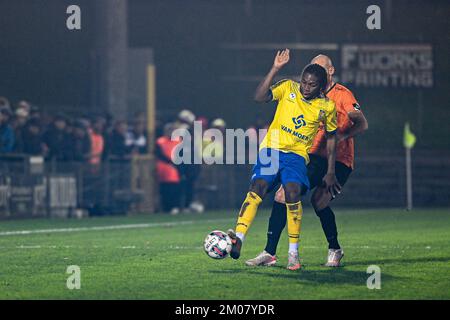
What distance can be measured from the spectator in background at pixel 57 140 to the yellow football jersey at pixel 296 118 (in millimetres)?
12695

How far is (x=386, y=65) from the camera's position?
32250 mm

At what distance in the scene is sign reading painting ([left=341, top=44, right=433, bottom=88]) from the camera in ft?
105

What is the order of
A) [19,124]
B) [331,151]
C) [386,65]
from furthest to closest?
1. [386,65]
2. [19,124]
3. [331,151]

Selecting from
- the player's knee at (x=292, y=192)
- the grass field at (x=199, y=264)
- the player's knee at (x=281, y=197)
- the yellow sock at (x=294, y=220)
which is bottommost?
the grass field at (x=199, y=264)

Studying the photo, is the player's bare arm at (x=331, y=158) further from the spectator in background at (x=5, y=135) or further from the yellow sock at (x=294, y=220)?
the spectator in background at (x=5, y=135)

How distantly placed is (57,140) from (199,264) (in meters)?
12.1

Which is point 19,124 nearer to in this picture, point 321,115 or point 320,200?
point 320,200

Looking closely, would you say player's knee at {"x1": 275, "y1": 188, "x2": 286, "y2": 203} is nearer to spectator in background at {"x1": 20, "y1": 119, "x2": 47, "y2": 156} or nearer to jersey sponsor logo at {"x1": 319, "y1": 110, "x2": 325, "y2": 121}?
jersey sponsor logo at {"x1": 319, "y1": 110, "x2": 325, "y2": 121}

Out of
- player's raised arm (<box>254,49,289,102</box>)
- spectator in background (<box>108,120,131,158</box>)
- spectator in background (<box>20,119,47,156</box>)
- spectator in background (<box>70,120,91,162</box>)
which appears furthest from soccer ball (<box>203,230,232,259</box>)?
spectator in background (<box>108,120,131,158</box>)

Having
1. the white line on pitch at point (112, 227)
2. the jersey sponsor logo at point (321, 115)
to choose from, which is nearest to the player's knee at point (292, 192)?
the jersey sponsor logo at point (321, 115)

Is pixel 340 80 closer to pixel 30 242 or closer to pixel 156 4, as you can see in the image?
pixel 156 4

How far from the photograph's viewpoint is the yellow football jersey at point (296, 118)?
1230 cm

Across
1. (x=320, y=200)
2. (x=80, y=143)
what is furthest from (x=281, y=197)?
(x=80, y=143)
